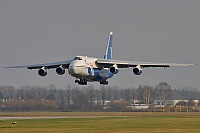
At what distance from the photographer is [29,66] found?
8556 cm

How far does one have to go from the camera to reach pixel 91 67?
7694 centimetres

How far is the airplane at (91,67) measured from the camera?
7436cm

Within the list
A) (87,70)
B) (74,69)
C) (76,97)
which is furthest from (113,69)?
(76,97)

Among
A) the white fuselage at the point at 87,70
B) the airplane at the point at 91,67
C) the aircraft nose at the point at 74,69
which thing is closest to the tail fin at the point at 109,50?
the airplane at the point at 91,67

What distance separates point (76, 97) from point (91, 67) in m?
54.6

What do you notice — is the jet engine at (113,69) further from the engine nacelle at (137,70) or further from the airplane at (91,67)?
the engine nacelle at (137,70)

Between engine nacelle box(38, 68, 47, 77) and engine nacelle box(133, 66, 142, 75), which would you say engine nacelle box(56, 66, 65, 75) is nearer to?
engine nacelle box(38, 68, 47, 77)

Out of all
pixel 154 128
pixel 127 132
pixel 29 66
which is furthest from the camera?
pixel 29 66

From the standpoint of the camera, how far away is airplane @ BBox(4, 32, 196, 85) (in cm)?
7436

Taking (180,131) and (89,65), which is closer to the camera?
(180,131)

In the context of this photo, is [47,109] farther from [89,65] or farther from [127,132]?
[127,132]

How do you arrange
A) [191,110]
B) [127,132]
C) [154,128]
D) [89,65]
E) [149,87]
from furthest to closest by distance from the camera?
[149,87] → [191,110] → [89,65] → [154,128] → [127,132]

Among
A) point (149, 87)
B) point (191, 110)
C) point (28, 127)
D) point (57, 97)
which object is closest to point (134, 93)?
point (149, 87)

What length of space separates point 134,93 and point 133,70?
63.9 meters
